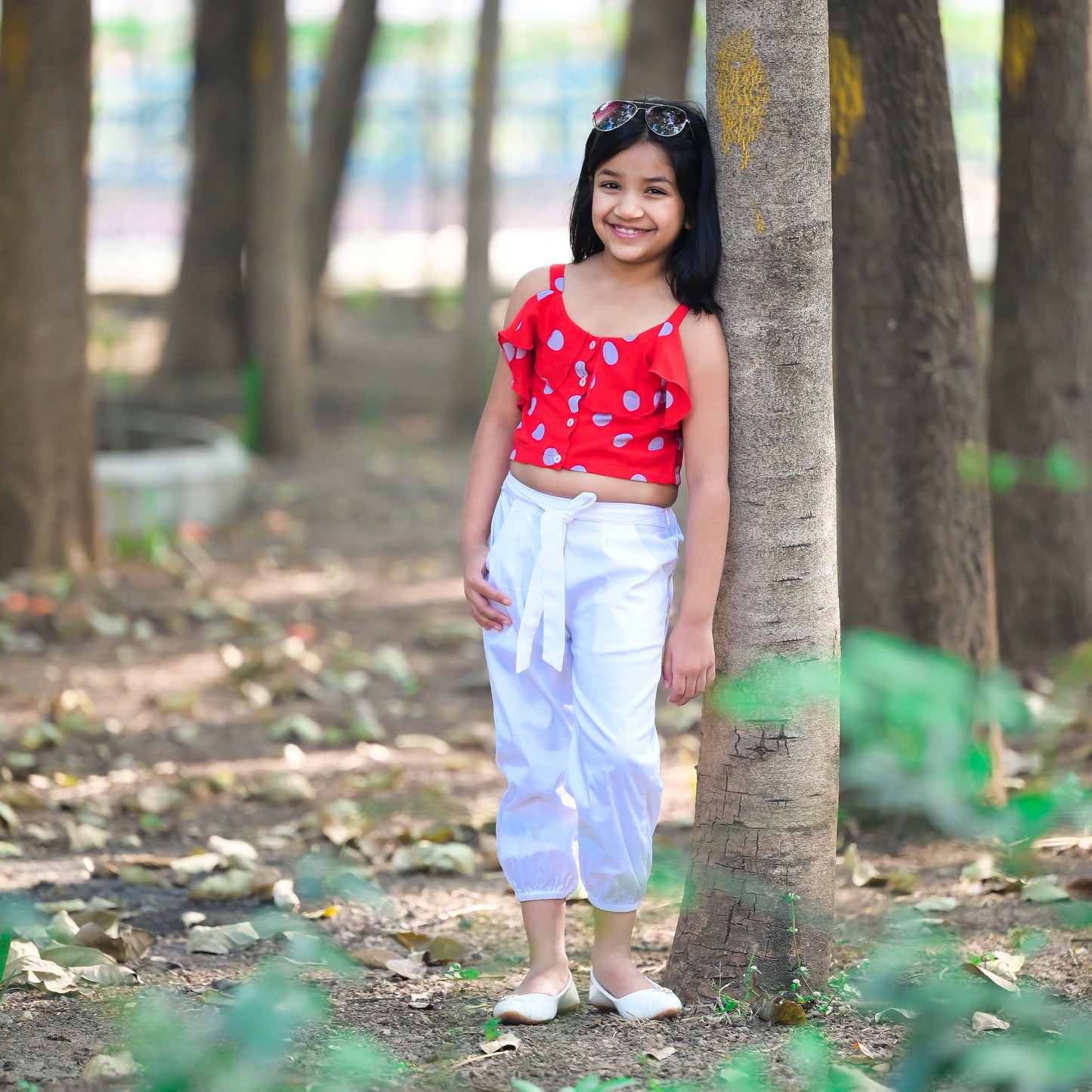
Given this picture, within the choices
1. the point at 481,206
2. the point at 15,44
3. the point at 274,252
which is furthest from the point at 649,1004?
the point at 481,206

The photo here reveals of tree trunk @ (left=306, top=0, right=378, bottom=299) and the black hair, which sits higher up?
tree trunk @ (left=306, top=0, right=378, bottom=299)

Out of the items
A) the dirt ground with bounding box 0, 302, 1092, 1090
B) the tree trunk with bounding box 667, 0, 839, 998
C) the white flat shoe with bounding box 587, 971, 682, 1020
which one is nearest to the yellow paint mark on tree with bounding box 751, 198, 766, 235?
the tree trunk with bounding box 667, 0, 839, 998

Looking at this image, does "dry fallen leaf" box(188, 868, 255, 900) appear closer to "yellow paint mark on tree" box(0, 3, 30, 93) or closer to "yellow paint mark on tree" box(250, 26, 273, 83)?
"yellow paint mark on tree" box(0, 3, 30, 93)

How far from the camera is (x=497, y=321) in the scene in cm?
1459

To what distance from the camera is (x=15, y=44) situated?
593cm

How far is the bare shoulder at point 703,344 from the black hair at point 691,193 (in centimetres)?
3

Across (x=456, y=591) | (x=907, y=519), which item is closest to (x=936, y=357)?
(x=907, y=519)

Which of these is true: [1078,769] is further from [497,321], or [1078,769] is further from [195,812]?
[497,321]

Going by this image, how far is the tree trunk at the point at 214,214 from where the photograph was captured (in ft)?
35.2

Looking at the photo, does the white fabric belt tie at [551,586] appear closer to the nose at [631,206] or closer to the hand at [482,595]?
the hand at [482,595]

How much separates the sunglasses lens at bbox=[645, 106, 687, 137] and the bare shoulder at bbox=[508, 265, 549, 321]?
1.06 feet

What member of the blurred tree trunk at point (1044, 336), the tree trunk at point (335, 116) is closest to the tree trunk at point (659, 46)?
the blurred tree trunk at point (1044, 336)

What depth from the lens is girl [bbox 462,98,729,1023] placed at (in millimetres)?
2473

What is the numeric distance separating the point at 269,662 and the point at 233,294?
20.7 feet
